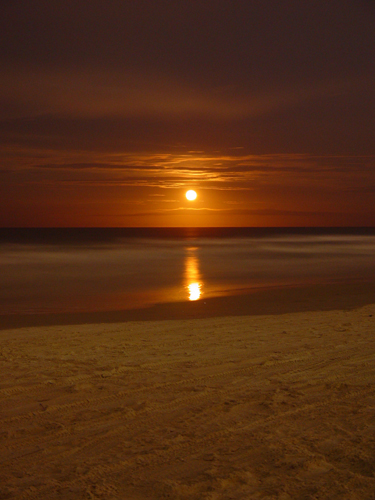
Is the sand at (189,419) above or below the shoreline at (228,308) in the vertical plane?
below

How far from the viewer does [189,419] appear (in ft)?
15.7

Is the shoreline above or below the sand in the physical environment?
above

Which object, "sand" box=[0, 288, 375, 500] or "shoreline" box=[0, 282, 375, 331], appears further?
"shoreline" box=[0, 282, 375, 331]

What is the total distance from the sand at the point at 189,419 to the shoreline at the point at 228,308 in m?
4.05

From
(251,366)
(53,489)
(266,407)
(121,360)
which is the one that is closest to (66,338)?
(121,360)

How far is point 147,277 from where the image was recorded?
23.8 metres

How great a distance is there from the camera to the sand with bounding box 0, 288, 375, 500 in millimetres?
3652

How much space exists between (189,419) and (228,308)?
901 cm

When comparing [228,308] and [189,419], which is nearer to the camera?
[189,419]

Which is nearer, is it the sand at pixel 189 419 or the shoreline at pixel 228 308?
the sand at pixel 189 419

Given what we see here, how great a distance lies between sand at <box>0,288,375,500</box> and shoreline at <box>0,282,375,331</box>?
405 cm

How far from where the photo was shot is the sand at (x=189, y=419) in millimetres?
3652

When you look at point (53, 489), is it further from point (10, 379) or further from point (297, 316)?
point (297, 316)

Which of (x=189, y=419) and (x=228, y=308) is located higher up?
(x=228, y=308)
